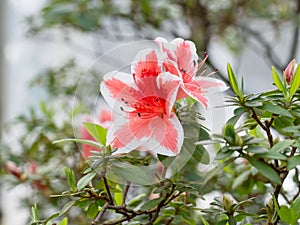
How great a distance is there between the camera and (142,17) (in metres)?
1.58

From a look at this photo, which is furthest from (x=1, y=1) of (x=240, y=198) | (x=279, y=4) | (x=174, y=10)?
(x=240, y=198)

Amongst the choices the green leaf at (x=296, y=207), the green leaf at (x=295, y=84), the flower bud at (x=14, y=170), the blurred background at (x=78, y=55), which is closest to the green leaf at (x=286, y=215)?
the green leaf at (x=296, y=207)

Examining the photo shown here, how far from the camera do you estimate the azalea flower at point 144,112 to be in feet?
1.84

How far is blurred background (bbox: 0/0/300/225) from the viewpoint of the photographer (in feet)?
3.89

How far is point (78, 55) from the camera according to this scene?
2428 mm

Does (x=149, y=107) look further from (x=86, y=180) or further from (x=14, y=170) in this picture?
(x=14, y=170)

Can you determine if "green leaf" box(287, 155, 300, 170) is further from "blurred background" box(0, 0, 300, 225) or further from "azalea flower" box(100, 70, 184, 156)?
"blurred background" box(0, 0, 300, 225)

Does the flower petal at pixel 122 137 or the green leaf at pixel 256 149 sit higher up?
the flower petal at pixel 122 137

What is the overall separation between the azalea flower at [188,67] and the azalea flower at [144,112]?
15 mm

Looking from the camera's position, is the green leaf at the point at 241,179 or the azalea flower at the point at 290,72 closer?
the azalea flower at the point at 290,72

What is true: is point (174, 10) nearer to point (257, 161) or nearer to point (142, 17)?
point (142, 17)

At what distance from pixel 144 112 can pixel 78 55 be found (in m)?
1.89

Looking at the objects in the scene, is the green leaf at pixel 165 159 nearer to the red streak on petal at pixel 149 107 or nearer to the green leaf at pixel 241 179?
the red streak on petal at pixel 149 107

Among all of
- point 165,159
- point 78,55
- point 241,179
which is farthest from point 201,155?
point 78,55
